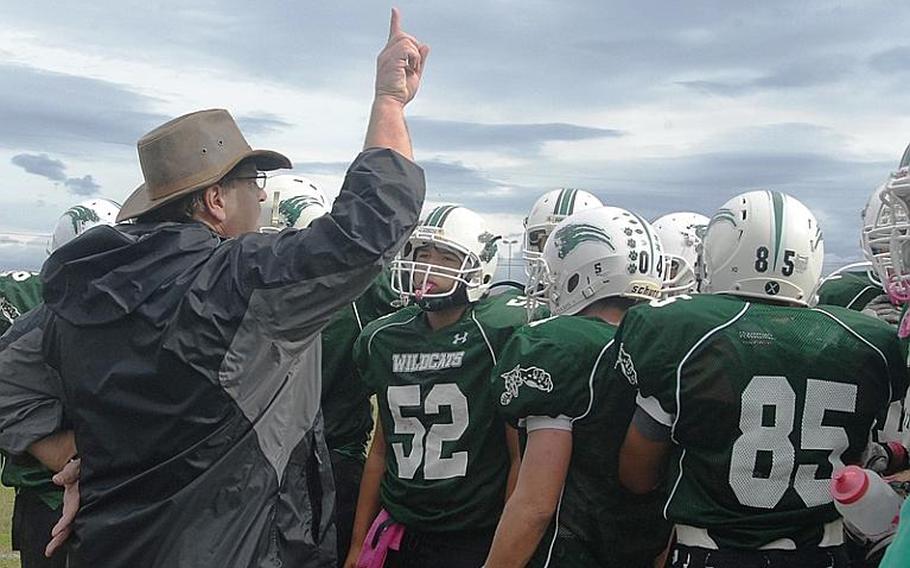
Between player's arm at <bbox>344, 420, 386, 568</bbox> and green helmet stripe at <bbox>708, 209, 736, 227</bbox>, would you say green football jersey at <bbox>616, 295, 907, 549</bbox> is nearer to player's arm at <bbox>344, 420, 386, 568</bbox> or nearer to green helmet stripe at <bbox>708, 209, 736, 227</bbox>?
green helmet stripe at <bbox>708, 209, 736, 227</bbox>

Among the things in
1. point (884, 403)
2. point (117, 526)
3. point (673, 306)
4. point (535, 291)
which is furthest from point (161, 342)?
point (884, 403)

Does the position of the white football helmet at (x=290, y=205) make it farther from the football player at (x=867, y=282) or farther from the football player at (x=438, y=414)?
the football player at (x=867, y=282)

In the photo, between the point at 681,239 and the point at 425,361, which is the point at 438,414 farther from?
the point at 681,239

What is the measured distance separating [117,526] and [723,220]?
1.94 metres

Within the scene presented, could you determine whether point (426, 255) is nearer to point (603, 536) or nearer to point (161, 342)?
point (603, 536)

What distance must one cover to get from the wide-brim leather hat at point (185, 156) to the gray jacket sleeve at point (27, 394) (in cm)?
48

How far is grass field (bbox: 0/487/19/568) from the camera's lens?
6.76 m

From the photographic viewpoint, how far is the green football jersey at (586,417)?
3.04 metres

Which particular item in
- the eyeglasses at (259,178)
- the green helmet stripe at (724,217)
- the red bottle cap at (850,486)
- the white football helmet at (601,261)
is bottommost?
the red bottle cap at (850,486)

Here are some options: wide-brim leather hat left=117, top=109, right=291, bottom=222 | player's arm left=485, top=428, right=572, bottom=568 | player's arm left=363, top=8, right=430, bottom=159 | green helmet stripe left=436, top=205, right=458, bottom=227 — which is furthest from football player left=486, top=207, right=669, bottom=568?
wide-brim leather hat left=117, top=109, right=291, bottom=222

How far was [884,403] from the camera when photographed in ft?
9.32

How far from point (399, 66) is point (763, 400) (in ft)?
4.31

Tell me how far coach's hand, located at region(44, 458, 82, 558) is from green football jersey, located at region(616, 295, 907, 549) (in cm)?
157

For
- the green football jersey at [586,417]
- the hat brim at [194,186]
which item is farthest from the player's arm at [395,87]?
the green football jersey at [586,417]
